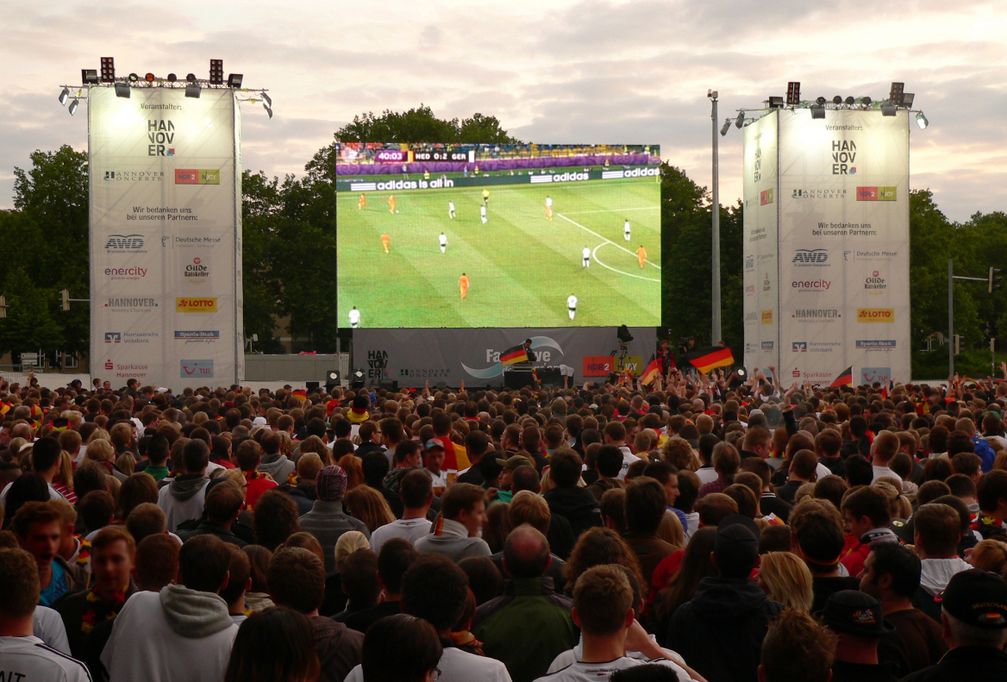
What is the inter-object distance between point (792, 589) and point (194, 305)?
25.8 metres

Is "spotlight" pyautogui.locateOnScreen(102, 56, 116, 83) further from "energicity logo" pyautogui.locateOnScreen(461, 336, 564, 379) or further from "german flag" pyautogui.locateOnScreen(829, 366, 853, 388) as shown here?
"german flag" pyautogui.locateOnScreen(829, 366, 853, 388)

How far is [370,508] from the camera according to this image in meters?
7.18

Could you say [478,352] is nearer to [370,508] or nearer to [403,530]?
[370,508]

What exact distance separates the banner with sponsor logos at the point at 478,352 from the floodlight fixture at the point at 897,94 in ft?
29.6

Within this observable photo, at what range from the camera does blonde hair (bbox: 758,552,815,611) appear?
4.87 metres

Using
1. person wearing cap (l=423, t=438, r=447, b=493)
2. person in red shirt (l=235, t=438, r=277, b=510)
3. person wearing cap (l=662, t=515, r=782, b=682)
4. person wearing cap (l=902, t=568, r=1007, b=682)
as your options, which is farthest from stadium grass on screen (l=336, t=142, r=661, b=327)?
person wearing cap (l=902, t=568, r=1007, b=682)

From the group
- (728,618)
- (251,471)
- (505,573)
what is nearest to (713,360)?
(251,471)

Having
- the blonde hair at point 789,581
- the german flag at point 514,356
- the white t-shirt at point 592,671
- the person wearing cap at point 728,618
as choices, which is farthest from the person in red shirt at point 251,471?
the german flag at point 514,356

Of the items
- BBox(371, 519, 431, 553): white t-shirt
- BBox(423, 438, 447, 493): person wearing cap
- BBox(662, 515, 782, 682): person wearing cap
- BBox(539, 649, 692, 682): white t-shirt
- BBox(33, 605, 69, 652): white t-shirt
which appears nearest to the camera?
BBox(539, 649, 692, 682): white t-shirt

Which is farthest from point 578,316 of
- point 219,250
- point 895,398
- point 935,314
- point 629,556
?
point 935,314

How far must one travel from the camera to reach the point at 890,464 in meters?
9.07

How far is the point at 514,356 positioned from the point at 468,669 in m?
29.2

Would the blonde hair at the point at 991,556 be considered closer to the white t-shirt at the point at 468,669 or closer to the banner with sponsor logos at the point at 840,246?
the white t-shirt at the point at 468,669

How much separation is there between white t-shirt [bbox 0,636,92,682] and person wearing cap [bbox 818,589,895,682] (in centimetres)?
259
